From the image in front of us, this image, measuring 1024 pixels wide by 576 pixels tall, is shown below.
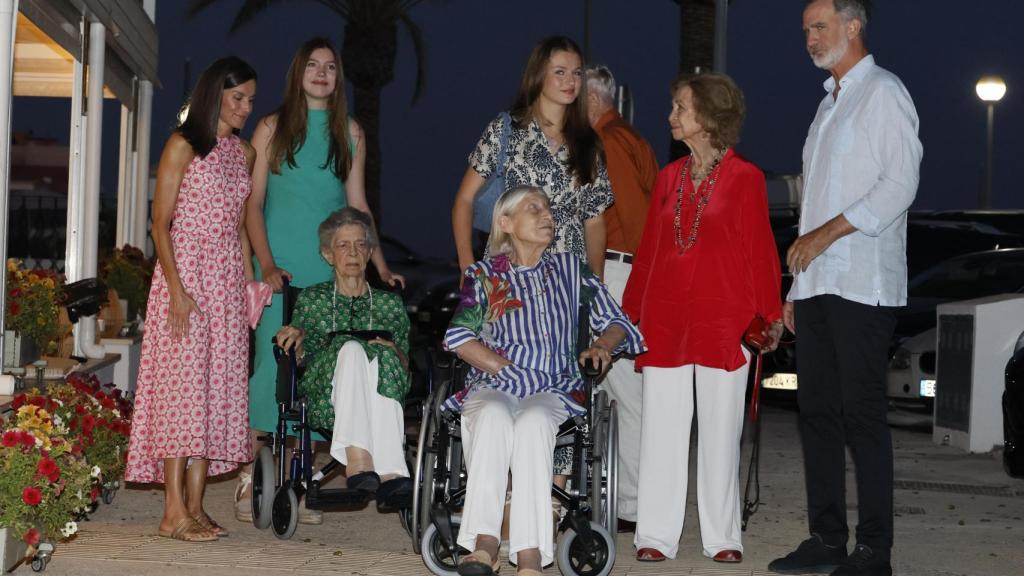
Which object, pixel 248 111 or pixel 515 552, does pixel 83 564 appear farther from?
pixel 248 111

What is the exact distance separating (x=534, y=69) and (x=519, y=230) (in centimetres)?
88

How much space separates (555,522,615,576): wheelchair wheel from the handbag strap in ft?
5.59

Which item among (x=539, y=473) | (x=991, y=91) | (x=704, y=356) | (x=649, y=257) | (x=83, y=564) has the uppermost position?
(x=991, y=91)

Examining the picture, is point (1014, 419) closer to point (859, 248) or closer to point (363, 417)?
point (859, 248)

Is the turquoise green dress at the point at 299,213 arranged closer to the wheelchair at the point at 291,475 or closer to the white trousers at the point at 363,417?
the wheelchair at the point at 291,475

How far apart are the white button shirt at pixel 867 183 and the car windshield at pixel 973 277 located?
22.6ft

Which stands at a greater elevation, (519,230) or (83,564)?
(519,230)

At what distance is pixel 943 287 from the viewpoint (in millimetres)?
12680

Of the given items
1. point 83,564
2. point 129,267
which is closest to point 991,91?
point 129,267

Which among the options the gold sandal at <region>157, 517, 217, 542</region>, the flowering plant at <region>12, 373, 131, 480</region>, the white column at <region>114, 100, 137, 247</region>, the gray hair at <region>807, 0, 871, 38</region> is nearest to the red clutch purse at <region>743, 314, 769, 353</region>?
the gray hair at <region>807, 0, 871, 38</region>

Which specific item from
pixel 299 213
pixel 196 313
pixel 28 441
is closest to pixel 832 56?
pixel 299 213

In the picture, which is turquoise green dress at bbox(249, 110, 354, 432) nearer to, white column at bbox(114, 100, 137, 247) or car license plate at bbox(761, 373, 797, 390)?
car license plate at bbox(761, 373, 797, 390)

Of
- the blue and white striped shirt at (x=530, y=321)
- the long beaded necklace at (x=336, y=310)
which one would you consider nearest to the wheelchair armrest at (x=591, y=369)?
the blue and white striped shirt at (x=530, y=321)

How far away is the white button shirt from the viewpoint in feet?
18.5
